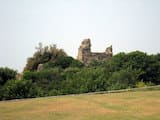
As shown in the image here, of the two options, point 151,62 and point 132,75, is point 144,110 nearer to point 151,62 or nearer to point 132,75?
point 132,75

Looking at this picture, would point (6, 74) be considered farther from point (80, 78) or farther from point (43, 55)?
point (43, 55)

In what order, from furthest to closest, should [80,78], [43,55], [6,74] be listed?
[43,55]
[6,74]
[80,78]

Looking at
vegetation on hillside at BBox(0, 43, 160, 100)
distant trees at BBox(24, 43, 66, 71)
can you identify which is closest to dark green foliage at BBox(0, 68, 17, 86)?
vegetation on hillside at BBox(0, 43, 160, 100)

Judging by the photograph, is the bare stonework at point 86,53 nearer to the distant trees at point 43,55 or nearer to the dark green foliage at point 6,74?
the distant trees at point 43,55

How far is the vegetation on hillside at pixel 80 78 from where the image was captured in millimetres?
27547

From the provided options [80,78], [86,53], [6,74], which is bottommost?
[80,78]

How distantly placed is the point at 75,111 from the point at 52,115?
1.30 meters

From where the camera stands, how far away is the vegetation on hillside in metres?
27.5

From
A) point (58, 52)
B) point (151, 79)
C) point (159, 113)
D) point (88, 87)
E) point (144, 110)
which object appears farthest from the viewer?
point (58, 52)

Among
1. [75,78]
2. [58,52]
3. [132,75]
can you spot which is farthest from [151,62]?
[58,52]

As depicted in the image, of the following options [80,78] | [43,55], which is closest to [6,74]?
[80,78]

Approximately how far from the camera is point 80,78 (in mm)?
33562

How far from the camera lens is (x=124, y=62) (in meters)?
42.5

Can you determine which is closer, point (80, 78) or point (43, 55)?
point (80, 78)
